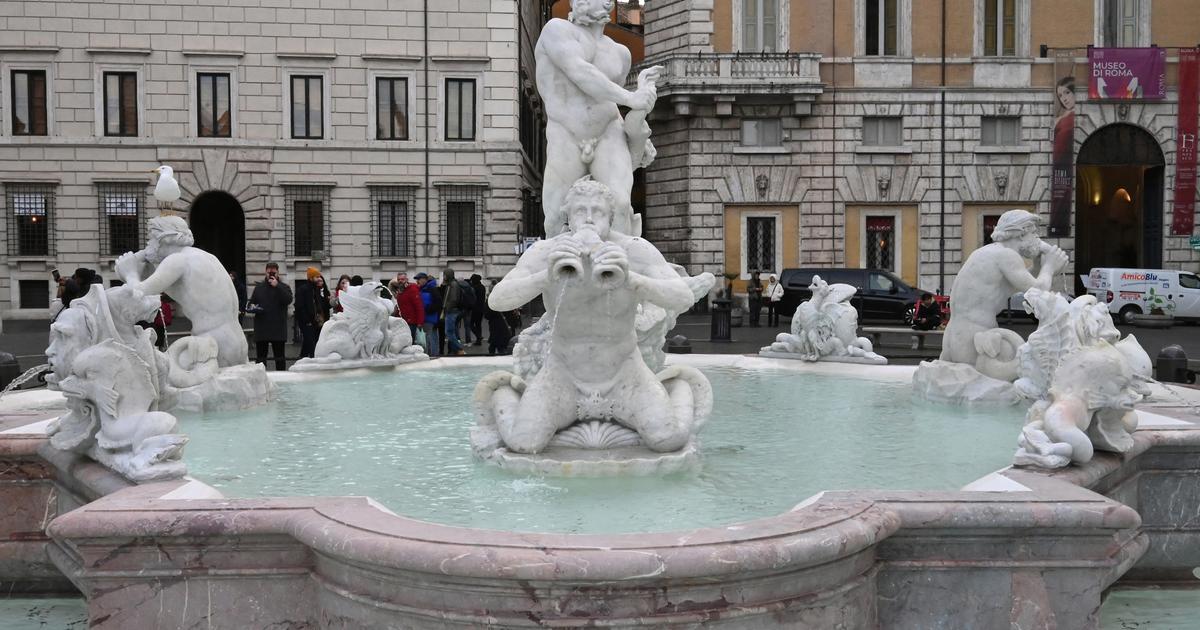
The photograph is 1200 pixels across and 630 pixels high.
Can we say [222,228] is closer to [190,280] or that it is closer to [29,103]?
[29,103]

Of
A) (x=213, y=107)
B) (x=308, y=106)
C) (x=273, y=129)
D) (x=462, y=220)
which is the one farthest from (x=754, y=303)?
(x=213, y=107)

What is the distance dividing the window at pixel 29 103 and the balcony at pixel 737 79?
1497cm

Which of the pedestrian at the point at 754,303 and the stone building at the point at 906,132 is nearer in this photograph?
the pedestrian at the point at 754,303

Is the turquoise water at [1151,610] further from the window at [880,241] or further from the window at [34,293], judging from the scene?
the window at [34,293]

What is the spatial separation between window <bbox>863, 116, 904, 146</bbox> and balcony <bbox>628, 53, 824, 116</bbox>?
1769mm

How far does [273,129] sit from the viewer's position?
2798cm

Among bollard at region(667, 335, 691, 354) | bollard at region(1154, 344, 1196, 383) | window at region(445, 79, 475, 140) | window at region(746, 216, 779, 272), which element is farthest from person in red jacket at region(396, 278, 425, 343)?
window at region(746, 216, 779, 272)

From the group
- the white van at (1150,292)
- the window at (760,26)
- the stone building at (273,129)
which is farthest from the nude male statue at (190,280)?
the window at (760,26)

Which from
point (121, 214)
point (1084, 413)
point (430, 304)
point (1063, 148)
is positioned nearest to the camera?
point (1084, 413)

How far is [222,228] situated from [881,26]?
18904mm

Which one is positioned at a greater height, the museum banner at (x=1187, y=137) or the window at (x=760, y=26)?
the window at (x=760, y=26)

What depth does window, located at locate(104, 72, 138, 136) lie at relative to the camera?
1088 inches

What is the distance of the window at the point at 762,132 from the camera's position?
29016mm

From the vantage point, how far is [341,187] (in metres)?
28.1
